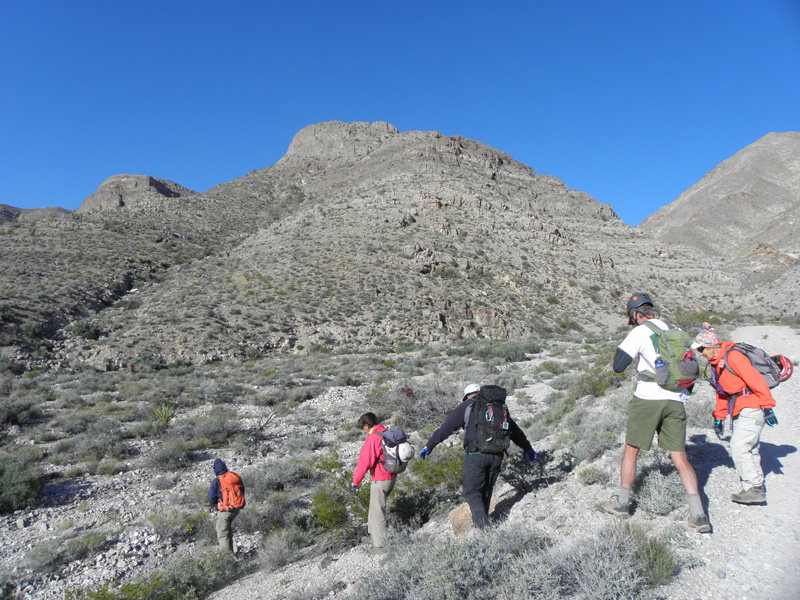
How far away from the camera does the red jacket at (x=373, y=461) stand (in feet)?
15.8

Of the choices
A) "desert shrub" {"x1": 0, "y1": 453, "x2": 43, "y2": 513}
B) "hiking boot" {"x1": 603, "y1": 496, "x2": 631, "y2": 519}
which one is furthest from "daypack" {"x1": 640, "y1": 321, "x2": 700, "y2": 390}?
"desert shrub" {"x1": 0, "y1": 453, "x2": 43, "y2": 513}

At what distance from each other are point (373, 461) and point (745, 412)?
148 inches

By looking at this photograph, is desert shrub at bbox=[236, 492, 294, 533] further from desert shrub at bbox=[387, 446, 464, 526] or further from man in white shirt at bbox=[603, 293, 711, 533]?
man in white shirt at bbox=[603, 293, 711, 533]

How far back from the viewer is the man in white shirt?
3.58 metres

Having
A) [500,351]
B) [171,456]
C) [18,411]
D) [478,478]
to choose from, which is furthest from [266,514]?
[500,351]

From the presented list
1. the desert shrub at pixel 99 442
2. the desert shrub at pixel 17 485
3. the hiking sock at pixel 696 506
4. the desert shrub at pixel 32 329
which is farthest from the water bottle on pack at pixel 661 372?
the desert shrub at pixel 32 329

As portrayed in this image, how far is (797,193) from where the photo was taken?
8388 centimetres

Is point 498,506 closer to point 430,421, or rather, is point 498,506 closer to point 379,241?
point 430,421

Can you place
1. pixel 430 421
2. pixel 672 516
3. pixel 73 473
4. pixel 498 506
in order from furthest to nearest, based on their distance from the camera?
pixel 430 421 → pixel 73 473 → pixel 498 506 → pixel 672 516

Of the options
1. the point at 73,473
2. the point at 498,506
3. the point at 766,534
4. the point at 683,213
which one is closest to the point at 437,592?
the point at 498,506

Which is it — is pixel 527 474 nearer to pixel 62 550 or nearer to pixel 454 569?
pixel 454 569

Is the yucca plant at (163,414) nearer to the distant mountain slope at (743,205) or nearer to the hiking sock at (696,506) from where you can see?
the hiking sock at (696,506)

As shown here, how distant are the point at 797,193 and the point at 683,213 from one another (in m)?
19.4

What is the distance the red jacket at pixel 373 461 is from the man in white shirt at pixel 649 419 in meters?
2.37
